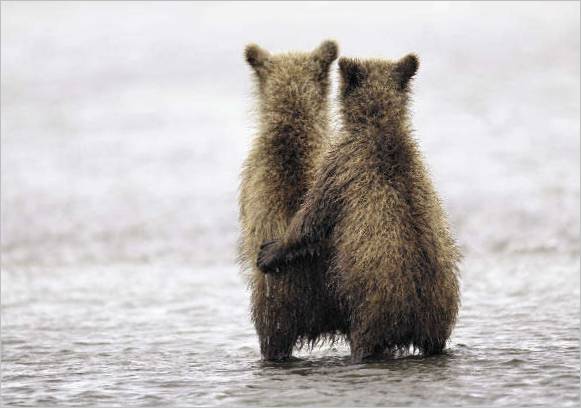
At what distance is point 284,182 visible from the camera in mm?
7781

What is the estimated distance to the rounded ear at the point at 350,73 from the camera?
749cm

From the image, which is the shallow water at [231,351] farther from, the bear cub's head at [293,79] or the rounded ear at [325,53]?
the rounded ear at [325,53]

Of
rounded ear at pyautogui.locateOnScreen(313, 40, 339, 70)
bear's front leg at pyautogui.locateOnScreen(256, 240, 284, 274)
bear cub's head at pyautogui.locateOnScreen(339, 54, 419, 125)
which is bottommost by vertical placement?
bear's front leg at pyautogui.locateOnScreen(256, 240, 284, 274)

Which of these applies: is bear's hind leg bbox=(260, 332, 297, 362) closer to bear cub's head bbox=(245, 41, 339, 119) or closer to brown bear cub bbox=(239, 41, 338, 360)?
brown bear cub bbox=(239, 41, 338, 360)

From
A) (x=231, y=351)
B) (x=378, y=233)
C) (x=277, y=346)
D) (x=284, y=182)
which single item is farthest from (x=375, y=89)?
(x=231, y=351)

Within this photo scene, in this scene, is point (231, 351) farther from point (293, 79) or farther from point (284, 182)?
point (293, 79)

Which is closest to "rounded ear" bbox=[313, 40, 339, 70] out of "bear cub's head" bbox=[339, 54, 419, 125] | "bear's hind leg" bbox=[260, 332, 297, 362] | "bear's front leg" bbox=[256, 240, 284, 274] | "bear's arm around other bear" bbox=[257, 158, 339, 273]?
"bear cub's head" bbox=[339, 54, 419, 125]

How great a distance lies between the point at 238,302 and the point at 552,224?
5.20 meters

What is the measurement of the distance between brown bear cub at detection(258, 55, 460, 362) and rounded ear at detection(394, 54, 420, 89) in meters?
0.01

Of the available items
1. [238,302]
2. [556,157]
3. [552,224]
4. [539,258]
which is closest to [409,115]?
[238,302]

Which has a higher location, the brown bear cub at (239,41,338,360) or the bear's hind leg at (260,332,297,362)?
the brown bear cub at (239,41,338,360)

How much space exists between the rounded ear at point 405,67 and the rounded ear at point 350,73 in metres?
0.21

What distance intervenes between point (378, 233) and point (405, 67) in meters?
1.06

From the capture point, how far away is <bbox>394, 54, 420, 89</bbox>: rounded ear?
298 inches
